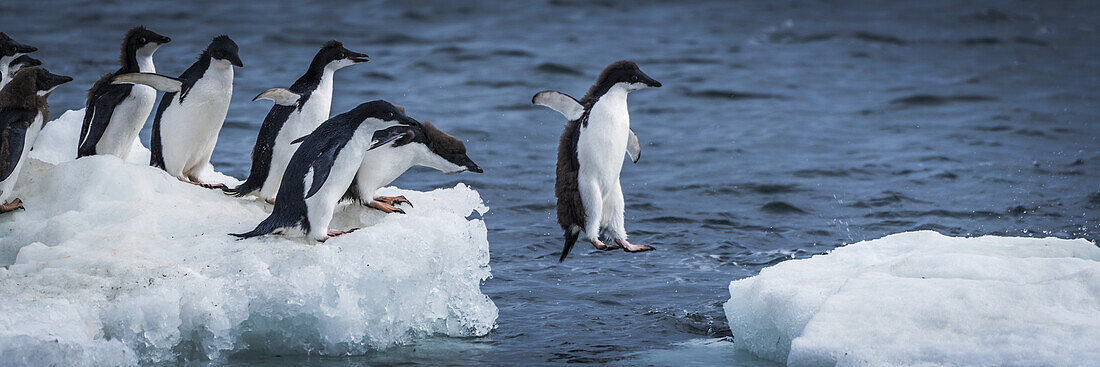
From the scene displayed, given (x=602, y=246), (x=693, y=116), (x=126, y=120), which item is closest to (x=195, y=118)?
(x=126, y=120)

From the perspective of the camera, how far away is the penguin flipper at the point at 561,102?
5.42m

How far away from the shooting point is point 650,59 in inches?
624

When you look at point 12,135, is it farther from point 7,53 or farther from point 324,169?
point 324,169

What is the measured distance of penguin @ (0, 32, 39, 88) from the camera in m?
5.85

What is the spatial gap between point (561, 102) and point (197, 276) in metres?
1.85

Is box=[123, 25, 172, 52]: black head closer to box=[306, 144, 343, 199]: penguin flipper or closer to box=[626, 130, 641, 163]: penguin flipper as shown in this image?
box=[306, 144, 343, 199]: penguin flipper

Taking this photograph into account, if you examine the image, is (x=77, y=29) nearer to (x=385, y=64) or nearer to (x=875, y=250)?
(x=385, y=64)

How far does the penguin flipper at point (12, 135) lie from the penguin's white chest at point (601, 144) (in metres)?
2.34

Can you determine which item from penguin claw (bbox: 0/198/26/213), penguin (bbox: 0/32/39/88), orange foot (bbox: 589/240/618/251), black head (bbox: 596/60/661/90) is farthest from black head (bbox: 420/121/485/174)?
penguin (bbox: 0/32/39/88)

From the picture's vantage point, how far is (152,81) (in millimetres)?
5375

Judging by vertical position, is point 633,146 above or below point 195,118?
below

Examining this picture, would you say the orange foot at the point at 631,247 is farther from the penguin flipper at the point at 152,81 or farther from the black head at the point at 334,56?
the penguin flipper at the point at 152,81

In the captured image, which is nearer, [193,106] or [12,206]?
[12,206]

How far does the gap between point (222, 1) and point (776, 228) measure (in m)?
14.4
